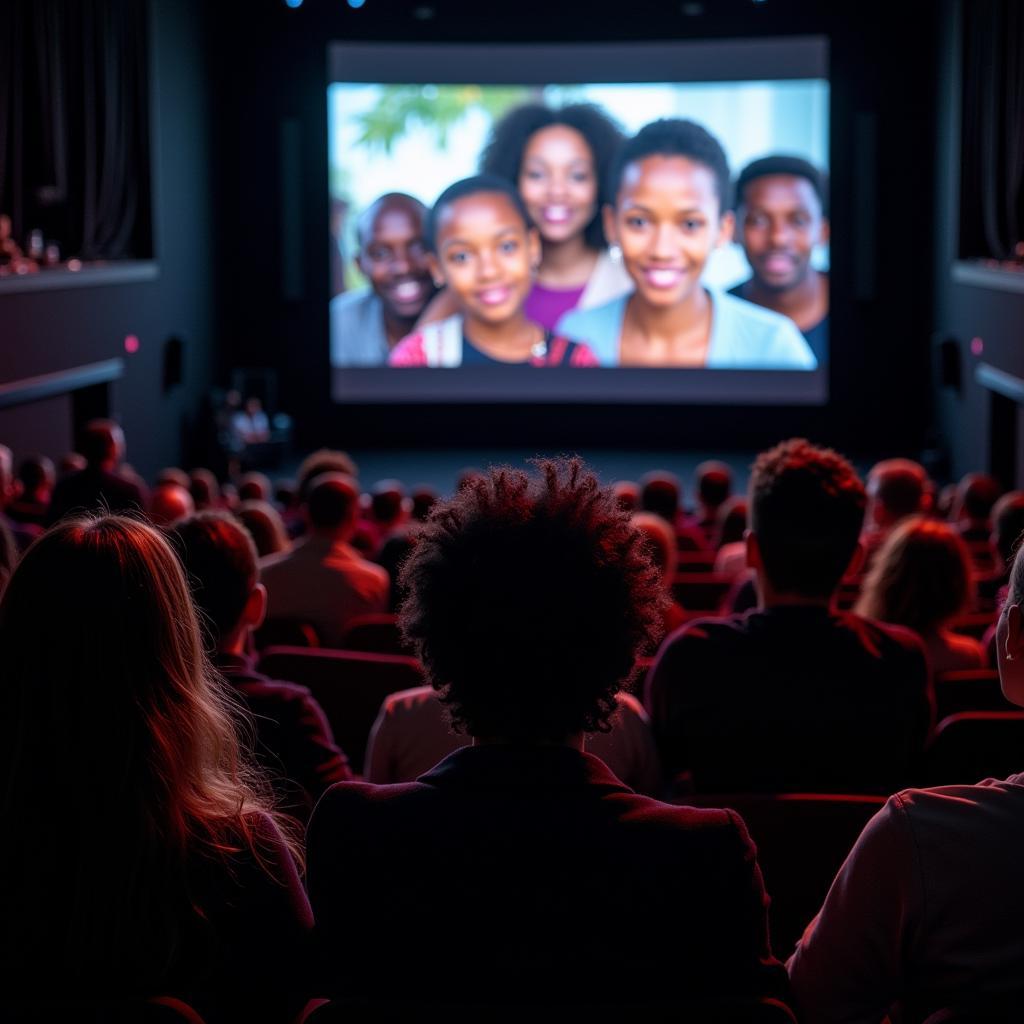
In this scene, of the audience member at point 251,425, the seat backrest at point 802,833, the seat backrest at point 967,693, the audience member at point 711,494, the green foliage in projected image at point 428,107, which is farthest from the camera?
the green foliage in projected image at point 428,107

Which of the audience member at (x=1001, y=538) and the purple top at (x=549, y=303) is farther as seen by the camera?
the purple top at (x=549, y=303)

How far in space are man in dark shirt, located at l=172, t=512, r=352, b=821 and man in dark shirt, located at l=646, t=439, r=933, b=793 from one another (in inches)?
24.6

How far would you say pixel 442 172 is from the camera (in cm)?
1228

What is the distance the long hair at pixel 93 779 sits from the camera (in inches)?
54.0

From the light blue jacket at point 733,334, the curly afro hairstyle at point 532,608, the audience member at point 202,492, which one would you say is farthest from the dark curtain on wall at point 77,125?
the curly afro hairstyle at point 532,608

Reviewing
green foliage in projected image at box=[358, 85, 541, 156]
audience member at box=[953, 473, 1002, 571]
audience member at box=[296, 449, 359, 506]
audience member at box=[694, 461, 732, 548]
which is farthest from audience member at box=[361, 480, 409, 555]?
green foliage in projected image at box=[358, 85, 541, 156]

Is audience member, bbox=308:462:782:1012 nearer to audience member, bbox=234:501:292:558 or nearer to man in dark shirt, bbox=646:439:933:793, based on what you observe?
man in dark shirt, bbox=646:439:933:793

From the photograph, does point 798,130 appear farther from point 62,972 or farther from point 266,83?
point 62,972

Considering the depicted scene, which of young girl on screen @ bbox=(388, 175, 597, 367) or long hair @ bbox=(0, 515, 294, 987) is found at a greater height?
young girl on screen @ bbox=(388, 175, 597, 367)

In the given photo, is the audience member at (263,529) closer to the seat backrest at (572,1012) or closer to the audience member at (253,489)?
the audience member at (253,489)

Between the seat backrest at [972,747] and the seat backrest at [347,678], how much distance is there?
1.15 m

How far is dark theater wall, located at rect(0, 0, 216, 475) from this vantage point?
902 cm

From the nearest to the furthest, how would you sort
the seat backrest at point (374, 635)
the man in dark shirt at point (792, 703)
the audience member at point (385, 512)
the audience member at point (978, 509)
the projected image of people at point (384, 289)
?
the man in dark shirt at point (792, 703) < the seat backrest at point (374, 635) < the audience member at point (385, 512) < the audience member at point (978, 509) < the projected image of people at point (384, 289)

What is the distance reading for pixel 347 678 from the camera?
10.3 ft
